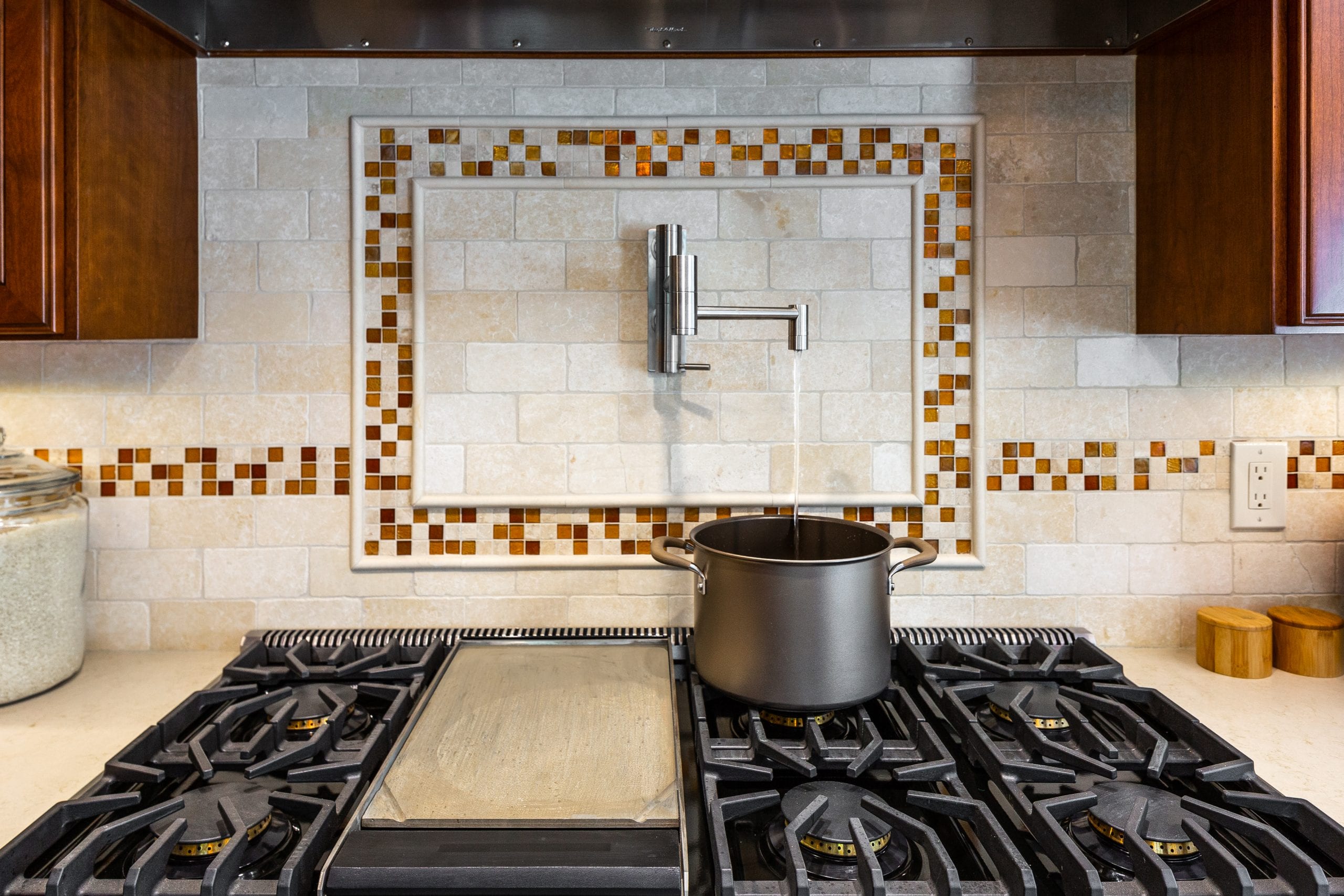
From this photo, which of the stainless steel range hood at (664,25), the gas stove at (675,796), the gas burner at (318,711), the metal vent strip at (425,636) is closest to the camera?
the gas stove at (675,796)

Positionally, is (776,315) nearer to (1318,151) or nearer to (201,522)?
(1318,151)

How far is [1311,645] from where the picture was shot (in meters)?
1.25

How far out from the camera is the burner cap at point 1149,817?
797 mm

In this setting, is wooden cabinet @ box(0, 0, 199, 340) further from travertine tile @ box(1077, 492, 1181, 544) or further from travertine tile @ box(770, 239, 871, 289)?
travertine tile @ box(1077, 492, 1181, 544)

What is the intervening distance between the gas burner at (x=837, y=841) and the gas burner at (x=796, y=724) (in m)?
0.15

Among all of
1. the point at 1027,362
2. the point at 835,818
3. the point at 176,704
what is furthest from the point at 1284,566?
the point at 176,704

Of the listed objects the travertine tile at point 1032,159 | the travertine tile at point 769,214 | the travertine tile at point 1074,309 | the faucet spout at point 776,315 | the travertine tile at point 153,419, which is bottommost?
the travertine tile at point 153,419

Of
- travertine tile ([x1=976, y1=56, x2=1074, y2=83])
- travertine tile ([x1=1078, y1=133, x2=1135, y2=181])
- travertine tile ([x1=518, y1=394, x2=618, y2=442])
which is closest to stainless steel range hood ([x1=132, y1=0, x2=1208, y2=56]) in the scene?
travertine tile ([x1=976, y1=56, x2=1074, y2=83])

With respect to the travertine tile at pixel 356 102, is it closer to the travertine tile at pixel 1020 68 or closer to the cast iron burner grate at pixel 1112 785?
the travertine tile at pixel 1020 68

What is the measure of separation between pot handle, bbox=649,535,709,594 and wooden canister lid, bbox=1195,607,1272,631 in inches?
20.4

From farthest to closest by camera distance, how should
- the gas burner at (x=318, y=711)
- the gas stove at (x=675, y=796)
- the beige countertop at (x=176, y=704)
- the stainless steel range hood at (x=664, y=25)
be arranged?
the stainless steel range hood at (x=664, y=25)
the gas burner at (x=318, y=711)
the beige countertop at (x=176, y=704)
the gas stove at (x=675, y=796)

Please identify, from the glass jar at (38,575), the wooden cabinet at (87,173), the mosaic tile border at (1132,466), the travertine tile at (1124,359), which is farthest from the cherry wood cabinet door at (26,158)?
the travertine tile at (1124,359)

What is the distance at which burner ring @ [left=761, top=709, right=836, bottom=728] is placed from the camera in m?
1.04

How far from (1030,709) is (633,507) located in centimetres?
64
